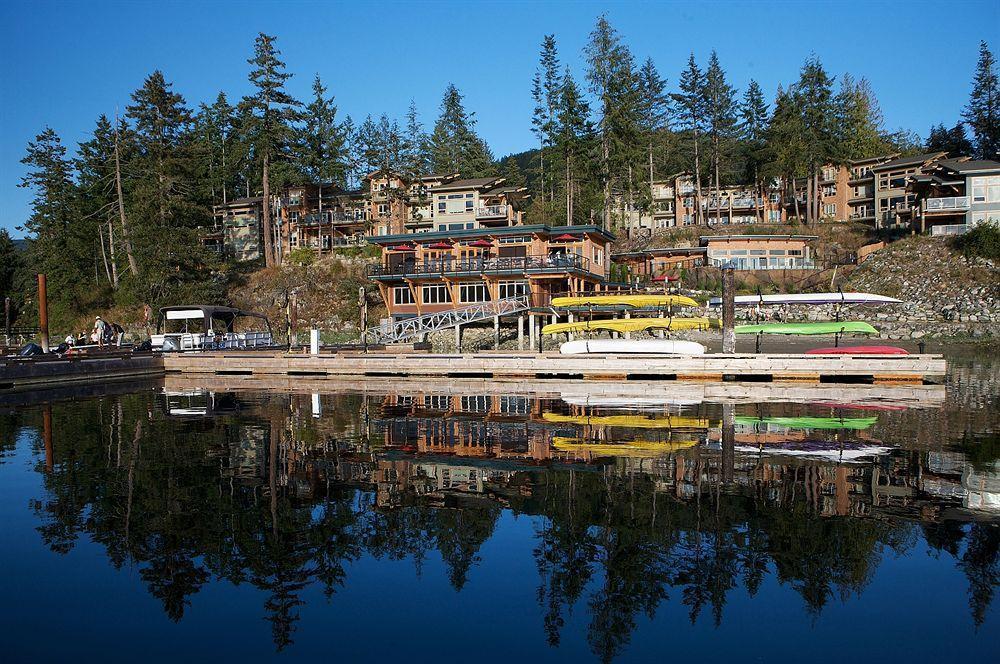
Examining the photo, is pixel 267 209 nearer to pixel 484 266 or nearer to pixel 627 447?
pixel 484 266

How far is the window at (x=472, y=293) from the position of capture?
49656 millimetres

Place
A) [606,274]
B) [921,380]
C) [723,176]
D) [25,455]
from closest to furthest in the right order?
[25,455] → [921,380] → [606,274] → [723,176]

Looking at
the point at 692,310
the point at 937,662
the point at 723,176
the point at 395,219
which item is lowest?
the point at 937,662

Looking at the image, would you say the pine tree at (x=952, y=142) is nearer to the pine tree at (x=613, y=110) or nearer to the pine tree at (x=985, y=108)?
the pine tree at (x=985, y=108)

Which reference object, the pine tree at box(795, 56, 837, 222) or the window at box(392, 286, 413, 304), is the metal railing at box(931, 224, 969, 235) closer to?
the pine tree at box(795, 56, 837, 222)

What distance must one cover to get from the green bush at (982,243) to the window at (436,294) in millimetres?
39979

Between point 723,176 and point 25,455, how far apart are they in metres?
79.2

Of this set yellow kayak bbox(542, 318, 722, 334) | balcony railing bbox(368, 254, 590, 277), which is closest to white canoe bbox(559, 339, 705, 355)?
yellow kayak bbox(542, 318, 722, 334)

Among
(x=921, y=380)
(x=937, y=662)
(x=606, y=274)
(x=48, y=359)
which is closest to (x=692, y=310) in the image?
(x=606, y=274)

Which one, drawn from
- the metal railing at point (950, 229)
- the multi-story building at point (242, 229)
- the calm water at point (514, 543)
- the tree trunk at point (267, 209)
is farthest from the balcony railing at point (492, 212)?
the calm water at point (514, 543)

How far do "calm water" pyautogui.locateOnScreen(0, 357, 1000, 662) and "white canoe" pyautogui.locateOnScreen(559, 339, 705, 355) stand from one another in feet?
43.9

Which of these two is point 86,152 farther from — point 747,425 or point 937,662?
point 937,662

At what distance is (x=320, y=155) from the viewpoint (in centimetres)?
7288

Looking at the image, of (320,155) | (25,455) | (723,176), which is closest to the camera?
(25,455)
